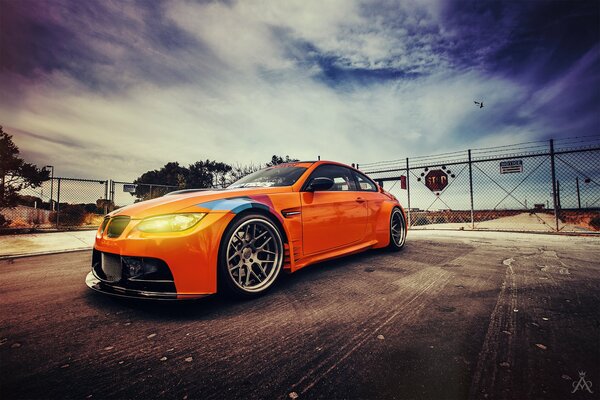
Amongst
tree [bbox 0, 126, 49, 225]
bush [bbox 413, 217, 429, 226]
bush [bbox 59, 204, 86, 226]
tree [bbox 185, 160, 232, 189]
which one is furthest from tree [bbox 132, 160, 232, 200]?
bush [bbox 413, 217, 429, 226]

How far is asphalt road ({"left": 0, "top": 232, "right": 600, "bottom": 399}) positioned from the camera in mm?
1085

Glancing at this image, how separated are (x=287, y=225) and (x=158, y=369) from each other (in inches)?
59.1

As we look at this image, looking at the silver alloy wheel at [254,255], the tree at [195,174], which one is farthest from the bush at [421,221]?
the tree at [195,174]

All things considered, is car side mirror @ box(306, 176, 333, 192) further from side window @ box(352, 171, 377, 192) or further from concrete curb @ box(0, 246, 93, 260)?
concrete curb @ box(0, 246, 93, 260)

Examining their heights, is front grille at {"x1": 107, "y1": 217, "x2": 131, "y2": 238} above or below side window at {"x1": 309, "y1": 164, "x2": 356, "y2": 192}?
below

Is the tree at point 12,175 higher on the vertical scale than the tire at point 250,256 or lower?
higher

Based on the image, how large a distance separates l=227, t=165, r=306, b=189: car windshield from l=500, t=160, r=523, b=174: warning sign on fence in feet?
26.2

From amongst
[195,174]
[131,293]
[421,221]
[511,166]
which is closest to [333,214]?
[131,293]

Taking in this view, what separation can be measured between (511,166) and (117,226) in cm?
999

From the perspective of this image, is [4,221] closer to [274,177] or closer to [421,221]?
[274,177]

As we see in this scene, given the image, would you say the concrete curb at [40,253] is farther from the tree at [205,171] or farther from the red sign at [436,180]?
the tree at [205,171]

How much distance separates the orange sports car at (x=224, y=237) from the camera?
5.98 feet

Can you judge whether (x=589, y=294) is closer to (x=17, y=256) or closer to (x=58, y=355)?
(x=58, y=355)

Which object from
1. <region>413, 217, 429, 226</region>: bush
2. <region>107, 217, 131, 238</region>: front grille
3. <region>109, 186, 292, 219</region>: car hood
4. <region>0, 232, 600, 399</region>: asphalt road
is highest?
<region>109, 186, 292, 219</region>: car hood
